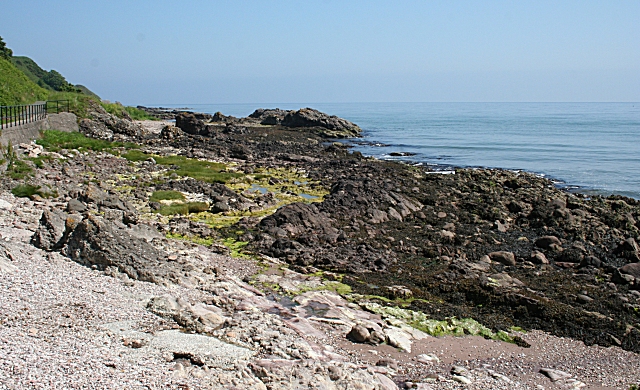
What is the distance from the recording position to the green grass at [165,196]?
23.5 m

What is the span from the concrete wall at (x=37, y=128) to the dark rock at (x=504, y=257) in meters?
20.8

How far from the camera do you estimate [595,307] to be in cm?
1423

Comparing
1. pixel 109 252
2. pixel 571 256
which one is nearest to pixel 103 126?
pixel 109 252

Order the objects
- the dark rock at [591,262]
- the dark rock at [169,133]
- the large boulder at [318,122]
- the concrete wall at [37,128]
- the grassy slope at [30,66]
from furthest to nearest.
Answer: the grassy slope at [30,66] < the large boulder at [318,122] < the dark rock at [169,133] < the concrete wall at [37,128] < the dark rock at [591,262]

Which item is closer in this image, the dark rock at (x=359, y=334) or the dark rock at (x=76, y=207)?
the dark rock at (x=359, y=334)

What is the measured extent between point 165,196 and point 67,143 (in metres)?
13.5

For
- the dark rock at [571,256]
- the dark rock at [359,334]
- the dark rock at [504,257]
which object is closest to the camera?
the dark rock at [359,334]

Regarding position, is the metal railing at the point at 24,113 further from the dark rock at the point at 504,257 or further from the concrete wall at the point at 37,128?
the dark rock at the point at 504,257

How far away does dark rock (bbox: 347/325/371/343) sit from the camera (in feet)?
35.6

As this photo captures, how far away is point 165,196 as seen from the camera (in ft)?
78.3

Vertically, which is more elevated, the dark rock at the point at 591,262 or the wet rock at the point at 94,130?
the wet rock at the point at 94,130

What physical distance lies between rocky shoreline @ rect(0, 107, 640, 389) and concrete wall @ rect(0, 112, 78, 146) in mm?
1141

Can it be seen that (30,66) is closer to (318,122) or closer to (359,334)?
(318,122)

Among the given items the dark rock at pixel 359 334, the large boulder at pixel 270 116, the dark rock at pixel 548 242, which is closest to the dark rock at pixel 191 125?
the large boulder at pixel 270 116
